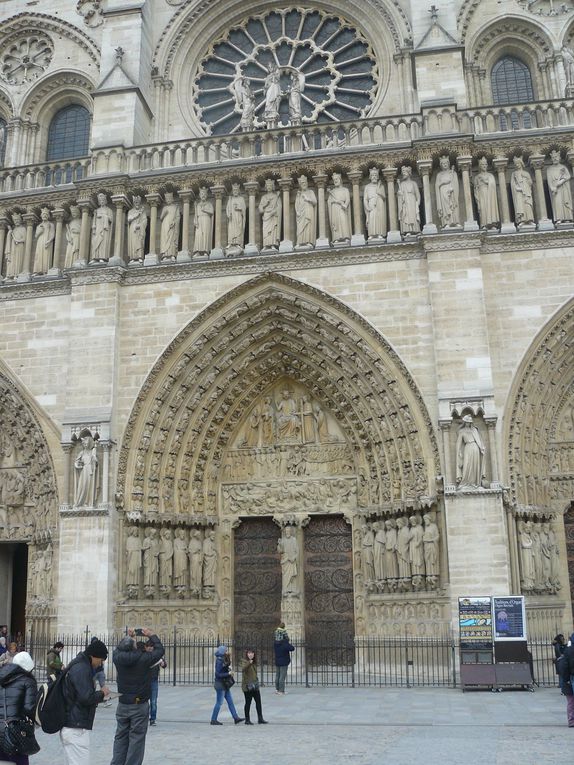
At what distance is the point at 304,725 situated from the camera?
29.6 ft

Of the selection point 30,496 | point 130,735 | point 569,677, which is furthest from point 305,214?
point 130,735

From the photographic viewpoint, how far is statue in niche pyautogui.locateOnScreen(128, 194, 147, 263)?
1571 cm

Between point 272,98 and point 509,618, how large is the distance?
37.1 ft

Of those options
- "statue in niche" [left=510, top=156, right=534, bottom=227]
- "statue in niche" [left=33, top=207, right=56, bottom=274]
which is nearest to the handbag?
"statue in niche" [left=510, top=156, right=534, bottom=227]

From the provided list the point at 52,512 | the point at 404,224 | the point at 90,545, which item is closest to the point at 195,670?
the point at 90,545

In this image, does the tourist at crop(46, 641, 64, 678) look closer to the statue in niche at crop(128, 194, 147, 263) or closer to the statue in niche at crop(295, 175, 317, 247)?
the statue in niche at crop(128, 194, 147, 263)

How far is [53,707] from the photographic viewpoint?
16.3 ft

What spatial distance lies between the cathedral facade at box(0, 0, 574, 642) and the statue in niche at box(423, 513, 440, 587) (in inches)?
1.7

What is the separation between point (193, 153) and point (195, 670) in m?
9.93

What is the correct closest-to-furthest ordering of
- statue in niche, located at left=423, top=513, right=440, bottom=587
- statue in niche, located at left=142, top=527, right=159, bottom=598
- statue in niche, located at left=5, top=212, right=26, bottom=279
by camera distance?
statue in niche, located at left=423, top=513, right=440, bottom=587
statue in niche, located at left=142, top=527, right=159, bottom=598
statue in niche, located at left=5, top=212, right=26, bottom=279

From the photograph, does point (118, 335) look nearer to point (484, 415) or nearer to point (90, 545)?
point (90, 545)

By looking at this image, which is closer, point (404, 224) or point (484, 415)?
point (484, 415)

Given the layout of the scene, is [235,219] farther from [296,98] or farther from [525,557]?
[525,557]

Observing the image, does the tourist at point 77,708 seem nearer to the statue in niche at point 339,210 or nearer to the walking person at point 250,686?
the walking person at point 250,686
